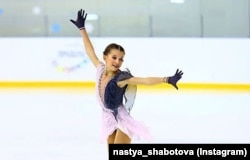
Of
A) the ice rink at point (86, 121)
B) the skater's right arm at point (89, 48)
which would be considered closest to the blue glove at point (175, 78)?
the ice rink at point (86, 121)

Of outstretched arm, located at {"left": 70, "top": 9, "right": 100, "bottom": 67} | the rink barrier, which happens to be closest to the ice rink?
the rink barrier

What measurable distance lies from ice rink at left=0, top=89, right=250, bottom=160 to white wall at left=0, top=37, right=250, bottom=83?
15 cm

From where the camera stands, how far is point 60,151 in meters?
3.25

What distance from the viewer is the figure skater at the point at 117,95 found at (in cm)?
320

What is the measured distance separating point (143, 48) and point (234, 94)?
739mm

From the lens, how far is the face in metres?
3.23

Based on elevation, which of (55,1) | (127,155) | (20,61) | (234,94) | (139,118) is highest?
(55,1)

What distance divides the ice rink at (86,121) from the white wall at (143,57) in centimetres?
15

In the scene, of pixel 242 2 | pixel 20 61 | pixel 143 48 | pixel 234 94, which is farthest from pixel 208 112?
pixel 20 61

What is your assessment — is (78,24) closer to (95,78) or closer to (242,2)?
(95,78)

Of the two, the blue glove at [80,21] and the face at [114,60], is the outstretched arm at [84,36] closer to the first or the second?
the blue glove at [80,21]

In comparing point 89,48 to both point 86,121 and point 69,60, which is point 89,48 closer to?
point 69,60

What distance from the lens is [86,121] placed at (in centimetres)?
338
